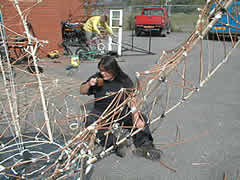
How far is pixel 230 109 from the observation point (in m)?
3.03

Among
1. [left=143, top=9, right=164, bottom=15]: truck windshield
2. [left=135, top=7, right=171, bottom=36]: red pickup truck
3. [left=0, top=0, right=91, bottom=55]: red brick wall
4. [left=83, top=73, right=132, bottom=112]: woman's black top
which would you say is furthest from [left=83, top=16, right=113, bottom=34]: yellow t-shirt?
[left=143, top=9, right=164, bottom=15]: truck windshield

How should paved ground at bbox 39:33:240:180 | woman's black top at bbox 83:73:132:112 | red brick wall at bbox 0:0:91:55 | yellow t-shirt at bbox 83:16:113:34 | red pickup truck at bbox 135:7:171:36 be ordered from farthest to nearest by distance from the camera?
red pickup truck at bbox 135:7:171:36 < red brick wall at bbox 0:0:91:55 < yellow t-shirt at bbox 83:16:113:34 < woman's black top at bbox 83:73:132:112 < paved ground at bbox 39:33:240:180

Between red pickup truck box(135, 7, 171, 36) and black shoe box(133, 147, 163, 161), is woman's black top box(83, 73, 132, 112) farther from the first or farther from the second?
red pickup truck box(135, 7, 171, 36)

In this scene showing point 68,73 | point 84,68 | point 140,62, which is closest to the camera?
point 68,73

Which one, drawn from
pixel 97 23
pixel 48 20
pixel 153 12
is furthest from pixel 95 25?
pixel 153 12

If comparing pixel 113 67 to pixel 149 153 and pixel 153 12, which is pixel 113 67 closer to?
pixel 149 153

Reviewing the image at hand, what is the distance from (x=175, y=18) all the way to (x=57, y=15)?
12665 mm

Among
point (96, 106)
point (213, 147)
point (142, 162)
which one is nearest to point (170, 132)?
point (213, 147)

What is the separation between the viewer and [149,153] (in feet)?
6.60

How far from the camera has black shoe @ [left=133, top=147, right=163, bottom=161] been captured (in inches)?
78.9

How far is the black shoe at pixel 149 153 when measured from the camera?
Answer: 78.9 inches

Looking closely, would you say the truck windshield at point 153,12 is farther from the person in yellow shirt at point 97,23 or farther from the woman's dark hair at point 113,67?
the woman's dark hair at point 113,67

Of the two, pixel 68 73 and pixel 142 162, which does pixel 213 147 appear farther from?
pixel 68 73

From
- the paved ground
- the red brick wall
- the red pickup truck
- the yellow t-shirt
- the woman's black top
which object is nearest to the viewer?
the paved ground
